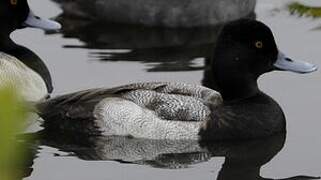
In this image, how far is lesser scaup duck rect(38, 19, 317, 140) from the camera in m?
6.21

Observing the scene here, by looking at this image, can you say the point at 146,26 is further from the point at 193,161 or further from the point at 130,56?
the point at 193,161

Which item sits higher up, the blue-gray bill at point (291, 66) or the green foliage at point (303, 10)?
the blue-gray bill at point (291, 66)

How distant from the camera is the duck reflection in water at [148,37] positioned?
873 centimetres

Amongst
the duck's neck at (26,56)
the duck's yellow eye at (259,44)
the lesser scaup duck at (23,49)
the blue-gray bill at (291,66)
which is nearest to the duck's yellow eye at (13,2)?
the lesser scaup duck at (23,49)

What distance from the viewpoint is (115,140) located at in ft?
20.6

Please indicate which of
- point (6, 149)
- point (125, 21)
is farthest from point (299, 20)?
point (6, 149)

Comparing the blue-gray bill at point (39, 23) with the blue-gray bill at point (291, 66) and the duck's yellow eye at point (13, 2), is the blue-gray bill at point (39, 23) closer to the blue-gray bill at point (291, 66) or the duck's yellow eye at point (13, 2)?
the duck's yellow eye at point (13, 2)

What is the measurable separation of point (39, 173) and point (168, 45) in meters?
4.01

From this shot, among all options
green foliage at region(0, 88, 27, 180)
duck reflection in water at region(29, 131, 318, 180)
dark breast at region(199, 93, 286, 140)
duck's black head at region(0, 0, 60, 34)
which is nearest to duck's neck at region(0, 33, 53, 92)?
duck's black head at region(0, 0, 60, 34)

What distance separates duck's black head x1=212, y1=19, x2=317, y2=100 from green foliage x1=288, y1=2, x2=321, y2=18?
11.6 feet

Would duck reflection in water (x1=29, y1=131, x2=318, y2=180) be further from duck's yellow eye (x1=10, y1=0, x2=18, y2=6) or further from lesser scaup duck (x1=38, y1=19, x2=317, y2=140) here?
duck's yellow eye (x1=10, y1=0, x2=18, y2=6)

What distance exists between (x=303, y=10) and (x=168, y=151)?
456 cm

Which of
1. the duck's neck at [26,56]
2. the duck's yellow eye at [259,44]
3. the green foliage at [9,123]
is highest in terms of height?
the green foliage at [9,123]

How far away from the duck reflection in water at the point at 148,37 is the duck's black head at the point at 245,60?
1752mm
